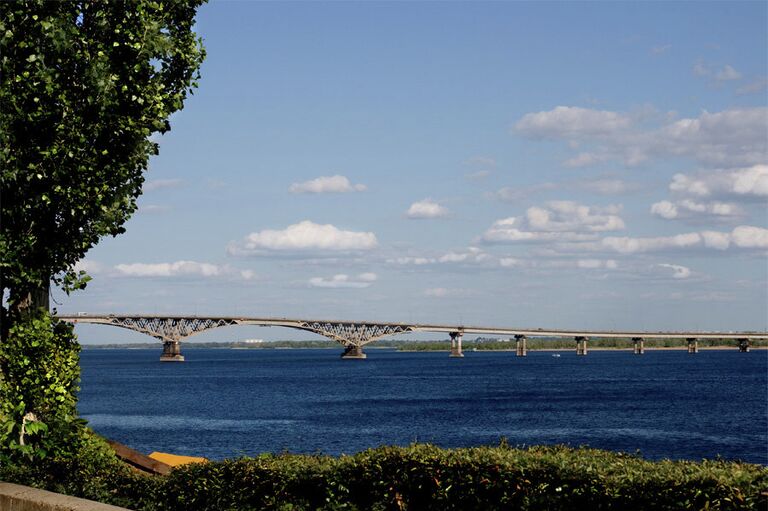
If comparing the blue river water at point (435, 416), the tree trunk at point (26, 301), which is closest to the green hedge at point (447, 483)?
the tree trunk at point (26, 301)

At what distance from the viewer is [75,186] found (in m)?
18.9

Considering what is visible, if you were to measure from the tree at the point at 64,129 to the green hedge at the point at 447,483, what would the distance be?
5.24 metres

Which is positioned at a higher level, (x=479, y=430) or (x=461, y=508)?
(x=461, y=508)

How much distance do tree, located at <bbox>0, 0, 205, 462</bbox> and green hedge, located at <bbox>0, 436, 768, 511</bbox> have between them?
5.24m

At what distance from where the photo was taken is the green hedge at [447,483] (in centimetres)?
1056

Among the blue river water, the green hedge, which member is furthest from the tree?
the blue river water

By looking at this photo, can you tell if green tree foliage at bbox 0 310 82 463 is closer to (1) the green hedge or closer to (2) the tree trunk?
(2) the tree trunk

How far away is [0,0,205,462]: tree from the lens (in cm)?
1839

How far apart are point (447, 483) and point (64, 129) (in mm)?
11796

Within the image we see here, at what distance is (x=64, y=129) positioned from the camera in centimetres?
1870

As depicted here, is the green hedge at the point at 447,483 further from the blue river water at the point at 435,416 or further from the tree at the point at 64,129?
the blue river water at the point at 435,416

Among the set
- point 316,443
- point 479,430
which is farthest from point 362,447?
point 479,430

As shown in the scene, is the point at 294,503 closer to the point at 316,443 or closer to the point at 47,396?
the point at 47,396

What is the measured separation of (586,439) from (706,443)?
8858 mm
